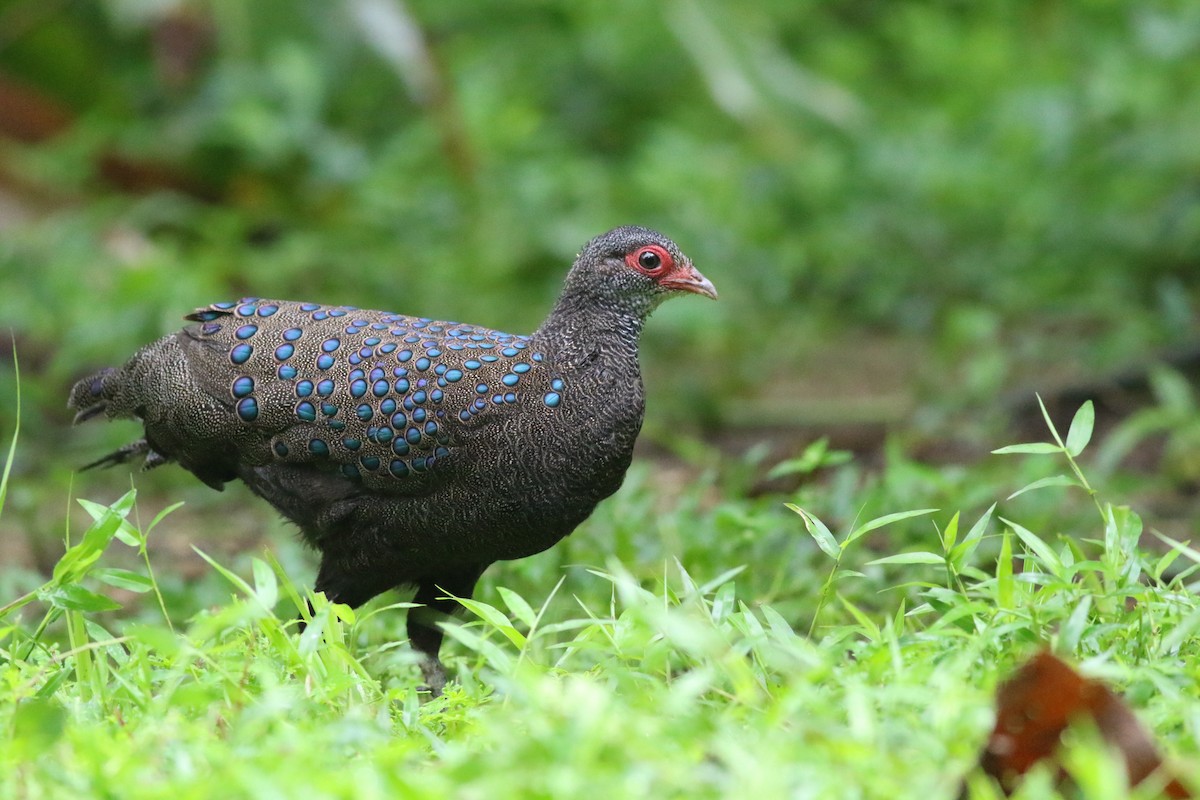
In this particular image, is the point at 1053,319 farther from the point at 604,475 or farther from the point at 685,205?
the point at 604,475

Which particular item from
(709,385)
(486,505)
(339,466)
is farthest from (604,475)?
(709,385)

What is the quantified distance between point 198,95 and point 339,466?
4941mm

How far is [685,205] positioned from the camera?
350 inches

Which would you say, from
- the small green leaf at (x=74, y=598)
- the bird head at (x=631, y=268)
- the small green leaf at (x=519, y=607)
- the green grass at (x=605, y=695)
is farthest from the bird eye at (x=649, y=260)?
the small green leaf at (x=74, y=598)

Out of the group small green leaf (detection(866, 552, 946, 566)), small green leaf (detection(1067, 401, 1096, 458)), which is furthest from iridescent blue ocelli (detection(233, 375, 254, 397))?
small green leaf (detection(1067, 401, 1096, 458))

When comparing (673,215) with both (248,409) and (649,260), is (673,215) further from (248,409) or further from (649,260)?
(248,409)

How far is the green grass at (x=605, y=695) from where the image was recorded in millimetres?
2393

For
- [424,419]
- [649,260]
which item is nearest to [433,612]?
[424,419]

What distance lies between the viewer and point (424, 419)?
3.83m

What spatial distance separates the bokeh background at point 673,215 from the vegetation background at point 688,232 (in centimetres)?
2

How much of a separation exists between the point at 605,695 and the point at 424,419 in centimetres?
139

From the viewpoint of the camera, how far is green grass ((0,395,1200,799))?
7.85 ft

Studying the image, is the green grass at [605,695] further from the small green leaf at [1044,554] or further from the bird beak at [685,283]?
the bird beak at [685,283]

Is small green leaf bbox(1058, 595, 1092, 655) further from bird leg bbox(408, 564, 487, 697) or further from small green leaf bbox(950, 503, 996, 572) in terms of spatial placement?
bird leg bbox(408, 564, 487, 697)
